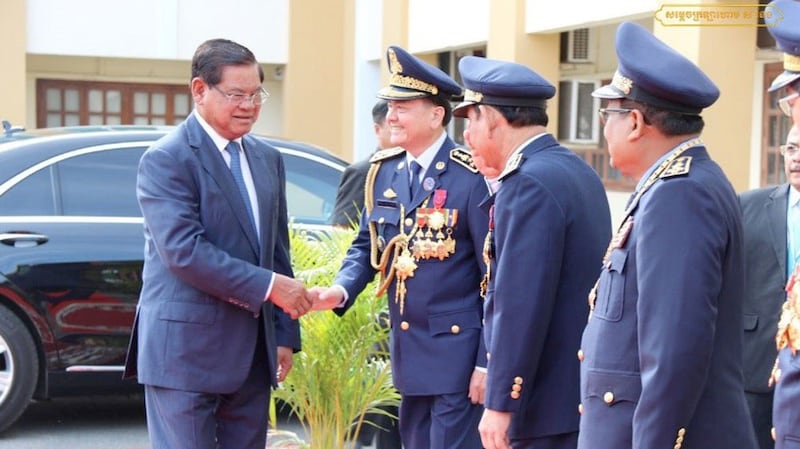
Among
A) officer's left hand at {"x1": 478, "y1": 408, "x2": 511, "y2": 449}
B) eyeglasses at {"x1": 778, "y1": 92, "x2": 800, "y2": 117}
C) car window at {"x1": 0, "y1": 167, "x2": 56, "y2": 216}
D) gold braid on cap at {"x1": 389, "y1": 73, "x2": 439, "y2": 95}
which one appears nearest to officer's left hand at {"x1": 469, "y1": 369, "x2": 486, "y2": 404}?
officer's left hand at {"x1": 478, "y1": 408, "x2": 511, "y2": 449}

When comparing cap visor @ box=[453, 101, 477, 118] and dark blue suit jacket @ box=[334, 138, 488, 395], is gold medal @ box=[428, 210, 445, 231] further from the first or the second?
cap visor @ box=[453, 101, 477, 118]

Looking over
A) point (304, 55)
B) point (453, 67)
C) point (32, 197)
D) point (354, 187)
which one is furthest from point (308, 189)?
point (304, 55)

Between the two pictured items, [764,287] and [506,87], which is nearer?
[506,87]

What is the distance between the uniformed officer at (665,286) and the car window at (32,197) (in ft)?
15.3

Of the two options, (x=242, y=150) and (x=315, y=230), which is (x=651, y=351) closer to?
(x=242, y=150)

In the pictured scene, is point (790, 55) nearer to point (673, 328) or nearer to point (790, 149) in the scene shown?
point (673, 328)

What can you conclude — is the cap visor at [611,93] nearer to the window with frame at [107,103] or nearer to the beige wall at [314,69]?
the beige wall at [314,69]

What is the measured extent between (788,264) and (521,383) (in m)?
1.30

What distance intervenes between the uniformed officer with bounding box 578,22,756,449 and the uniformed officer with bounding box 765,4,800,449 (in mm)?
150

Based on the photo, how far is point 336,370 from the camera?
577 cm

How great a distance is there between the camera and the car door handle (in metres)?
7.02

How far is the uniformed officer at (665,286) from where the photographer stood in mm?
2943

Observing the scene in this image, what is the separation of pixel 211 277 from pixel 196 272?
0.05 metres

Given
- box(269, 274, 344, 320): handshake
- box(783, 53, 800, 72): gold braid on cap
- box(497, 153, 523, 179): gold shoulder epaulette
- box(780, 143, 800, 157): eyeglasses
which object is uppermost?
box(783, 53, 800, 72): gold braid on cap
